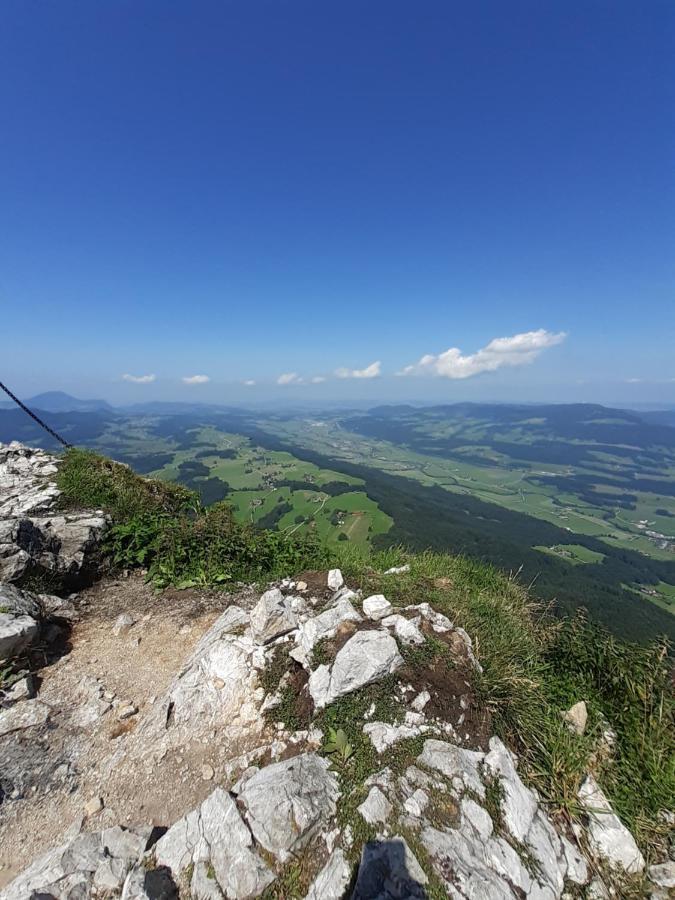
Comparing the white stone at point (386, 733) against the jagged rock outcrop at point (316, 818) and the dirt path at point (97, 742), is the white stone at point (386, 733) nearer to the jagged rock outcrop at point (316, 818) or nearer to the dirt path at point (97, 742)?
the jagged rock outcrop at point (316, 818)

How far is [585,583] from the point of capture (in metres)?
50.5

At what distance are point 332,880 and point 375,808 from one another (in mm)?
591

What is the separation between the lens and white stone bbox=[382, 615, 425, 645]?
495cm

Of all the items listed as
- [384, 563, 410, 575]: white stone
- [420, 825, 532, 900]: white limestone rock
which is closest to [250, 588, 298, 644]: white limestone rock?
[384, 563, 410, 575]: white stone

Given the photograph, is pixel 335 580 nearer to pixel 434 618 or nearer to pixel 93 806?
pixel 434 618

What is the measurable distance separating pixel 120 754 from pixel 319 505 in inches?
2317

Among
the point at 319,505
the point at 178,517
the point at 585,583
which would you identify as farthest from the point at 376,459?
the point at 178,517

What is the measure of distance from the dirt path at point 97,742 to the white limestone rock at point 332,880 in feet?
5.17

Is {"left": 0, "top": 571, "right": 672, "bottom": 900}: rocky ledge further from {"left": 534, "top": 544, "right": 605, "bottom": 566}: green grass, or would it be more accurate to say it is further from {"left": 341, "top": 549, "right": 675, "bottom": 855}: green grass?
{"left": 534, "top": 544, "right": 605, "bottom": 566}: green grass

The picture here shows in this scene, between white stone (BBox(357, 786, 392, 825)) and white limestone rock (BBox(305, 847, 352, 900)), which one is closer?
white limestone rock (BBox(305, 847, 352, 900))

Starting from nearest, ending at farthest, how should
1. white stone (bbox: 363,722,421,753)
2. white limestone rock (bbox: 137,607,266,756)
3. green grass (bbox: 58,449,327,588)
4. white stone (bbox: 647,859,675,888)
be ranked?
white stone (bbox: 647,859,675,888)
white stone (bbox: 363,722,421,753)
white limestone rock (bbox: 137,607,266,756)
green grass (bbox: 58,449,327,588)

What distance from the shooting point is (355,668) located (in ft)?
14.8

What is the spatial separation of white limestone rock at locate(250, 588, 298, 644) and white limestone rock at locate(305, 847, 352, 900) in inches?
103

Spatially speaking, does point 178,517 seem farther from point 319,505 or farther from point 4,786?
point 319,505
